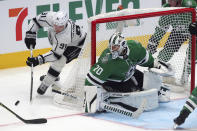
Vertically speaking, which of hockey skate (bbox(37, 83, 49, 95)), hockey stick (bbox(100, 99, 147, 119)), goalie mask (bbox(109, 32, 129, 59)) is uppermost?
goalie mask (bbox(109, 32, 129, 59))

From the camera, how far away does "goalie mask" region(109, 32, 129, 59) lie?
224 inches

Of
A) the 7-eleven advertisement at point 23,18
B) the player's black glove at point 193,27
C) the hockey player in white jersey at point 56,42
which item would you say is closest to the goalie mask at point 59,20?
the hockey player in white jersey at point 56,42

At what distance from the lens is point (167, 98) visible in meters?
6.30

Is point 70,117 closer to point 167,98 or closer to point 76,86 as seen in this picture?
point 76,86

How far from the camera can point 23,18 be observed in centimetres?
780

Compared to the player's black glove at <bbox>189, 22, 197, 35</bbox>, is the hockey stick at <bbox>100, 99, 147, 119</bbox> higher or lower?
lower

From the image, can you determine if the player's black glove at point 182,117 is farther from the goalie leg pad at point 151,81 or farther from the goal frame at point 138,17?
the goal frame at point 138,17

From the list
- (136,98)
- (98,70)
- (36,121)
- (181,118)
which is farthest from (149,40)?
(36,121)

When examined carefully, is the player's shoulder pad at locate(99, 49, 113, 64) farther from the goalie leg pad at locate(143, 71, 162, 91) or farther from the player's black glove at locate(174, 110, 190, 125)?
the player's black glove at locate(174, 110, 190, 125)

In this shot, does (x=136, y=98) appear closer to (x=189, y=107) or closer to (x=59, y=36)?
(x=189, y=107)

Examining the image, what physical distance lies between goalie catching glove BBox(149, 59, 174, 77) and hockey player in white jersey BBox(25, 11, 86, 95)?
846 millimetres

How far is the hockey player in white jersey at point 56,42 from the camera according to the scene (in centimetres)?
642

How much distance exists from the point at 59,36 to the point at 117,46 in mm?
896

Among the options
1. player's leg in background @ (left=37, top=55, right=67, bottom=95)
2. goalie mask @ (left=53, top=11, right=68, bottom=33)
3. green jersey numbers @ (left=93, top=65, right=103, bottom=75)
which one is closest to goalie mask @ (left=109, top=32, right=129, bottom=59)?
green jersey numbers @ (left=93, top=65, right=103, bottom=75)
